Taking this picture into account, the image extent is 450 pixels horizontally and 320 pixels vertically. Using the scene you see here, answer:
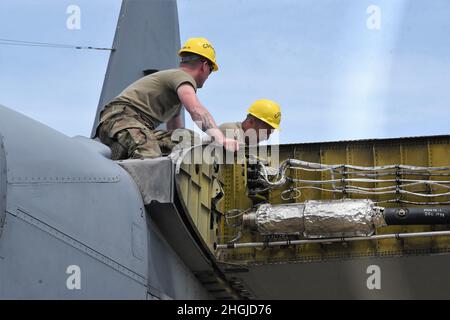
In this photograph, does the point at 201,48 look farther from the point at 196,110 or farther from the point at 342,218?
the point at 342,218

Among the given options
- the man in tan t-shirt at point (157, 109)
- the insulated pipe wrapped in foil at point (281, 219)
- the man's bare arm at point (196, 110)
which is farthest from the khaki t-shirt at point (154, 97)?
the insulated pipe wrapped in foil at point (281, 219)

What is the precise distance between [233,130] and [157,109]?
1.76 metres

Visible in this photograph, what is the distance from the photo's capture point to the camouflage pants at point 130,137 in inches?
356

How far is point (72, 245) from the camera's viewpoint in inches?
272

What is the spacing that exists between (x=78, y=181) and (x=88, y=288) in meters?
0.89

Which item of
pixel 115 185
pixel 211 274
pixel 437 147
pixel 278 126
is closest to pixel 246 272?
pixel 211 274

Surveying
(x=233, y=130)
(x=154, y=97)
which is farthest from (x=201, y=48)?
(x=233, y=130)

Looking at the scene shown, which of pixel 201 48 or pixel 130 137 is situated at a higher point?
pixel 201 48

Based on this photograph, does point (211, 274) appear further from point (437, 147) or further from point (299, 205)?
point (437, 147)

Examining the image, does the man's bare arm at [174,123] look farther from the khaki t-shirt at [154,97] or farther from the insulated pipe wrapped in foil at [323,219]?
the insulated pipe wrapped in foil at [323,219]

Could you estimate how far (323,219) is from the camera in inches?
412

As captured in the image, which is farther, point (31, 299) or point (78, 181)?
point (78, 181)
